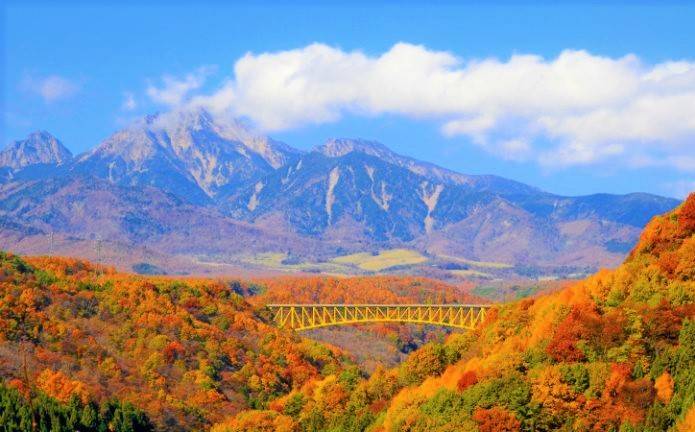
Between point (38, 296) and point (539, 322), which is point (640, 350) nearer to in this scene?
point (539, 322)

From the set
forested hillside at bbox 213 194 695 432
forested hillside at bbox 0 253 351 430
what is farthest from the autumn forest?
forested hillside at bbox 0 253 351 430

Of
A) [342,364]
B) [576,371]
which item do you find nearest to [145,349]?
[342,364]

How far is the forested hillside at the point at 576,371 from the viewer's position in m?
69.2

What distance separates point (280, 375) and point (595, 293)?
160 feet

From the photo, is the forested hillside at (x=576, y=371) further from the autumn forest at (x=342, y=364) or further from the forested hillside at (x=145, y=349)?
the forested hillside at (x=145, y=349)

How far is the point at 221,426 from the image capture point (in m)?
94.9

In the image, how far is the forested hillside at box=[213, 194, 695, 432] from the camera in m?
69.2

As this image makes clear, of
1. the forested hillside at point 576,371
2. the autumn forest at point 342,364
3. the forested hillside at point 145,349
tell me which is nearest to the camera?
the forested hillside at point 576,371

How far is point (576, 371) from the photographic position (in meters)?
72.3

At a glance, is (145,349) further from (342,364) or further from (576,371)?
(576,371)

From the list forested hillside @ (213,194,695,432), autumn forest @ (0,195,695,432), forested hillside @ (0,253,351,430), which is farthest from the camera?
forested hillside @ (0,253,351,430)

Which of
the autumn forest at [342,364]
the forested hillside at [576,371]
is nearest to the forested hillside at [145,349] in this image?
the autumn forest at [342,364]

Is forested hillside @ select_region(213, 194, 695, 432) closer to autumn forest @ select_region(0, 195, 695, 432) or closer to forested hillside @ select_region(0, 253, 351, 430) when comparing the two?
autumn forest @ select_region(0, 195, 695, 432)

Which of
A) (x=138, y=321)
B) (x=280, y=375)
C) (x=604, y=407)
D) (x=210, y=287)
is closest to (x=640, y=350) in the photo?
(x=604, y=407)
